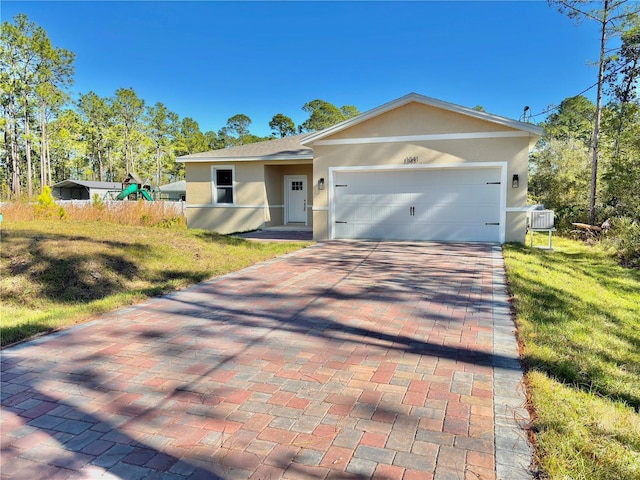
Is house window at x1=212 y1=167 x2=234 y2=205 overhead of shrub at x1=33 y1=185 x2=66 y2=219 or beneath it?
overhead

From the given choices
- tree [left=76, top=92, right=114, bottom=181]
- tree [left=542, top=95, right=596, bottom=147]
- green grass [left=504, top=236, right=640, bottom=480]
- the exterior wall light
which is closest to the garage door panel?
the exterior wall light

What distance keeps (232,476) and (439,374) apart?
1.83 meters

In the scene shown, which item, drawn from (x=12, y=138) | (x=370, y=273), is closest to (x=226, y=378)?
(x=370, y=273)

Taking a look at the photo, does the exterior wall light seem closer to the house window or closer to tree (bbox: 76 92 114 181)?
the house window

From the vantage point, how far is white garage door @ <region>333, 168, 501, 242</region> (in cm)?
1106

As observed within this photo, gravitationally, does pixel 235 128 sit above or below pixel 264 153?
above

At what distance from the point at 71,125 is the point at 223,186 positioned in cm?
2767

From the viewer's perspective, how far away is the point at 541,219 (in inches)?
424

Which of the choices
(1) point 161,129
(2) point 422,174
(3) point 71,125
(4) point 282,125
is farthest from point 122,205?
(4) point 282,125

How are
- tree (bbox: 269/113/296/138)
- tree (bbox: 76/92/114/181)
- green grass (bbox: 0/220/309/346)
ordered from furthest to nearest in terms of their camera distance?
tree (bbox: 269/113/296/138) < tree (bbox: 76/92/114/181) < green grass (bbox: 0/220/309/346)

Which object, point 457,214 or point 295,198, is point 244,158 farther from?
point 457,214

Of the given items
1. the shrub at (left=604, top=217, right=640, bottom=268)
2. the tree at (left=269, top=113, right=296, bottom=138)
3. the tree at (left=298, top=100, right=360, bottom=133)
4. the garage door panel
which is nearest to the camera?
the shrub at (left=604, top=217, right=640, bottom=268)

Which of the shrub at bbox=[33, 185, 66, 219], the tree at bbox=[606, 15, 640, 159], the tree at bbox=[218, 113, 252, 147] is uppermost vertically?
the tree at bbox=[218, 113, 252, 147]

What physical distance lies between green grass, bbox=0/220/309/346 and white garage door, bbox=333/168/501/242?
2999mm
